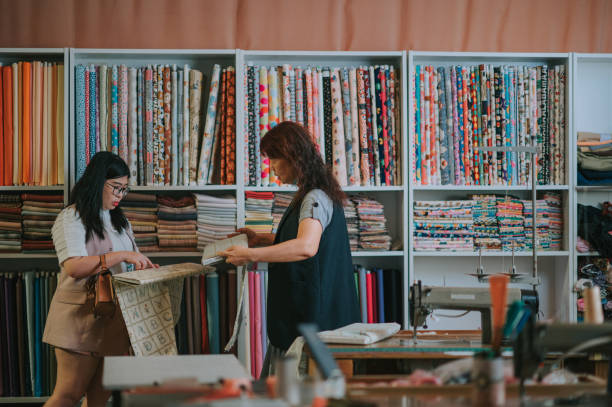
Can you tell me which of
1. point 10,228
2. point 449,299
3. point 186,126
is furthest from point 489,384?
point 10,228

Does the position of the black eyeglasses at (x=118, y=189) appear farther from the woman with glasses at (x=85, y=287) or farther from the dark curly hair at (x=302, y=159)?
the dark curly hair at (x=302, y=159)

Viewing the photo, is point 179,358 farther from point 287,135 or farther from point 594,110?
point 594,110

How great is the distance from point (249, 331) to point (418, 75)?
5.74 ft

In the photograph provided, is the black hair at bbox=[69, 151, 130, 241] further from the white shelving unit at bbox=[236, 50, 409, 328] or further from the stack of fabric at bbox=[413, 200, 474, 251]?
the stack of fabric at bbox=[413, 200, 474, 251]

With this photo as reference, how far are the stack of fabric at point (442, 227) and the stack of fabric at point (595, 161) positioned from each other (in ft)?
2.33

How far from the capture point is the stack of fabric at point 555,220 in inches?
153

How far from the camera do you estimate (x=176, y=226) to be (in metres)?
3.69

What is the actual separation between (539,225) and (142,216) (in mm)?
2301

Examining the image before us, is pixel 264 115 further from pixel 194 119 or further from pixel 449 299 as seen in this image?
pixel 449 299

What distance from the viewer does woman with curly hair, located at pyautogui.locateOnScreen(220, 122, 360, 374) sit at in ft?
8.97

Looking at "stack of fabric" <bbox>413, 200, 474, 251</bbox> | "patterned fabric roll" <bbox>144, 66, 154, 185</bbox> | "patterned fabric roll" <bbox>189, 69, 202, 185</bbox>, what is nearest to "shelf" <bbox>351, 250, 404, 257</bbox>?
"stack of fabric" <bbox>413, 200, 474, 251</bbox>

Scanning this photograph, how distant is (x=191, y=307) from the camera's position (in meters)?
3.71

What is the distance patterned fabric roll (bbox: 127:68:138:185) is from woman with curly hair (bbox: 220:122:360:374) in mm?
1110

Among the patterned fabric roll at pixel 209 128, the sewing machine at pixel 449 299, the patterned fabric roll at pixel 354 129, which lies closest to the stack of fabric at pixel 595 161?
the patterned fabric roll at pixel 354 129
